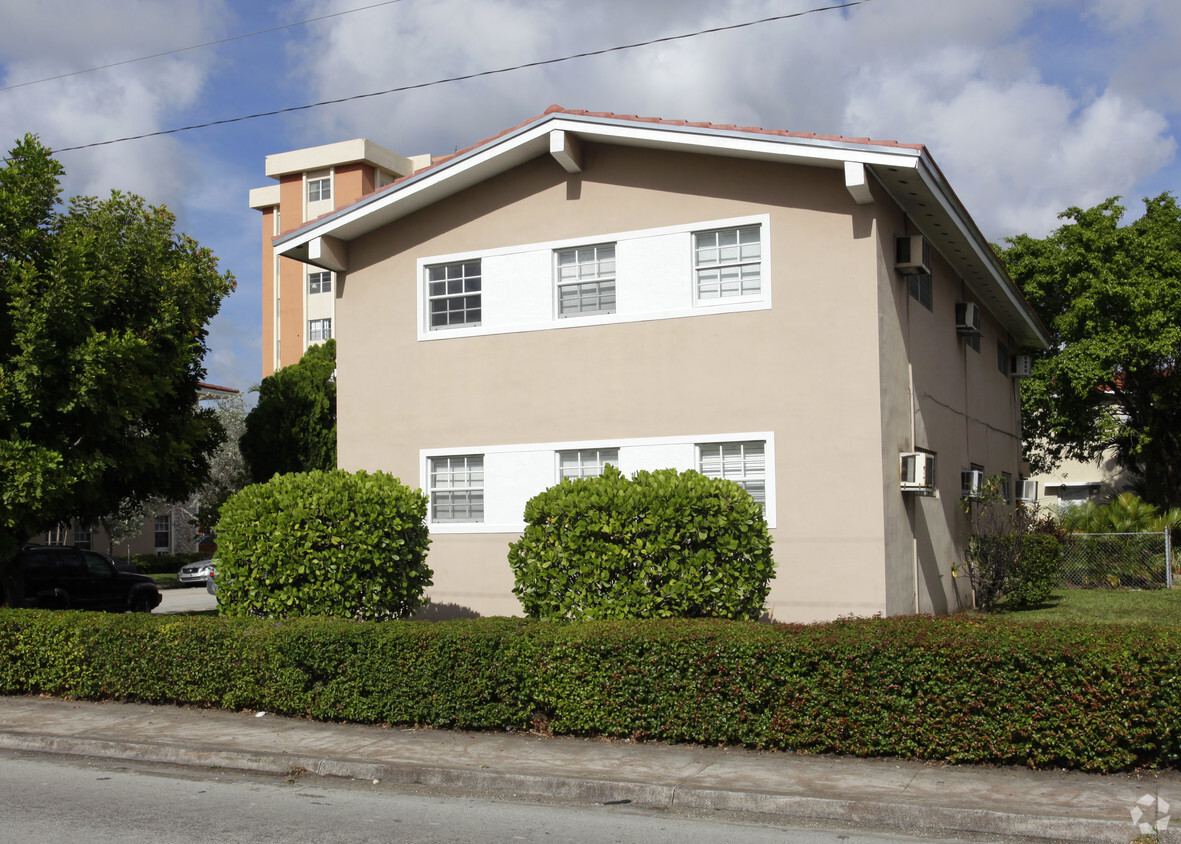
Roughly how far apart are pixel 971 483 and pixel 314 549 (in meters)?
9.99

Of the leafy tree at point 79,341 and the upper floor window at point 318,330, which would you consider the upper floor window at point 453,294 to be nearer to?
the leafy tree at point 79,341

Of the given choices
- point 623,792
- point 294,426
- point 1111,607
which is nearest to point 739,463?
point 623,792

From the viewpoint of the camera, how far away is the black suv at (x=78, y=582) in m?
19.8

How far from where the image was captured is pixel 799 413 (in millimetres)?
12281

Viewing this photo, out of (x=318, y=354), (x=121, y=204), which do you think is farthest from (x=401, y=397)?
(x=318, y=354)

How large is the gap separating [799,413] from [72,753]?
8317mm

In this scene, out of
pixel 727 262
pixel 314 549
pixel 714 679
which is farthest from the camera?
pixel 727 262

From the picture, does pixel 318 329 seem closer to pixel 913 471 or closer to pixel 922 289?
pixel 922 289

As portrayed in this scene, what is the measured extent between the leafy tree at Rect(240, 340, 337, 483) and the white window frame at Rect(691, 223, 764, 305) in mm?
9660

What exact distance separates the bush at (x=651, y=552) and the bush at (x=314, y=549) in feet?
5.83

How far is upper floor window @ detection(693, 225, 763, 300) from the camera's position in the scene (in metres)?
12.8

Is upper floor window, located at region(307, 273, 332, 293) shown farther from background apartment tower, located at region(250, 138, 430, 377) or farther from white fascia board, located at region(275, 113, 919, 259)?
white fascia board, located at region(275, 113, 919, 259)

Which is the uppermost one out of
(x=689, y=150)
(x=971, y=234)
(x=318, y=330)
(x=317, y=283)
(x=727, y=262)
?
(x=317, y=283)

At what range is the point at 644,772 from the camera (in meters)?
→ 7.64
